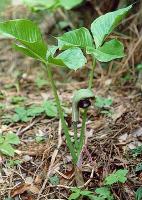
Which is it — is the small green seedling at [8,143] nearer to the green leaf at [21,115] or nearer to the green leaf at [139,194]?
the green leaf at [21,115]

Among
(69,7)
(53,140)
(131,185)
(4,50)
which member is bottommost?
(131,185)

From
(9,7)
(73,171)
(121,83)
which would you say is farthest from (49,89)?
(9,7)

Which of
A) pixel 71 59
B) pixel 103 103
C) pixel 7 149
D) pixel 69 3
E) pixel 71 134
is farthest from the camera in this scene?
pixel 69 3

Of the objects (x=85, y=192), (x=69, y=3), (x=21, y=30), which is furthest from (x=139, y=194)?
(x=69, y=3)

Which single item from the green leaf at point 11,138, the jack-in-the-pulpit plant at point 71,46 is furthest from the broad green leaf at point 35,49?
the green leaf at point 11,138

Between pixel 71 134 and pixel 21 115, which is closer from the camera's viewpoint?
pixel 71 134

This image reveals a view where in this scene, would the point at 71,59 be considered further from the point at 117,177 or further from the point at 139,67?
the point at 139,67

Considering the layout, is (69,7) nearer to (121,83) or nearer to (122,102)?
(121,83)
